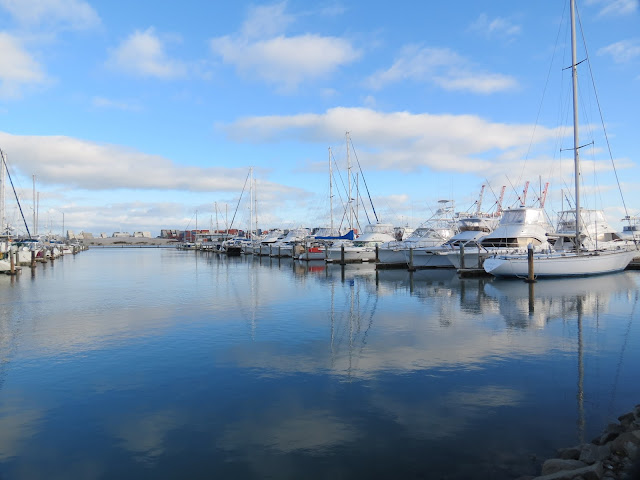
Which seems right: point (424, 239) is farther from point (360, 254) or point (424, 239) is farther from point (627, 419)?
point (627, 419)

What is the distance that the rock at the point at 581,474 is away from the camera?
233 inches

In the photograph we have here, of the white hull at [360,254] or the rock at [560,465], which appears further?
the white hull at [360,254]

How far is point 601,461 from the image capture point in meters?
6.49

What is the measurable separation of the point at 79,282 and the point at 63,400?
106 ft

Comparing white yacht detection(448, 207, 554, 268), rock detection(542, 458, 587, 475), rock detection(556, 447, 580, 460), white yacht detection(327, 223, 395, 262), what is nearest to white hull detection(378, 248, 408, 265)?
white yacht detection(327, 223, 395, 262)

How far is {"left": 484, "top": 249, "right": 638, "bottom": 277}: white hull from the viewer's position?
34.2 meters

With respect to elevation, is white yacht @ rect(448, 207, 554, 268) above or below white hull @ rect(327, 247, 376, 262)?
above

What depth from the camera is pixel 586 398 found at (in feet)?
33.3

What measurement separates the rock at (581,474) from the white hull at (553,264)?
30.4 meters

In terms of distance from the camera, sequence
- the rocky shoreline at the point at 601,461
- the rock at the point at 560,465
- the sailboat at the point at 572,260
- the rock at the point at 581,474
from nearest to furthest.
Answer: the rock at the point at 581,474 → the rocky shoreline at the point at 601,461 → the rock at the point at 560,465 → the sailboat at the point at 572,260

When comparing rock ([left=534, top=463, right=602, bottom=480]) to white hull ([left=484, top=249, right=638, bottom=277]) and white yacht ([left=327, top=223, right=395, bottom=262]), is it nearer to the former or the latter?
white hull ([left=484, top=249, right=638, bottom=277])

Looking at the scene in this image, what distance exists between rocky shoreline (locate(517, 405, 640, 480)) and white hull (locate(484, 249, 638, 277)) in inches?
1144

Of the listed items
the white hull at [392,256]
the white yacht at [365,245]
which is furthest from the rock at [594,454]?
the white yacht at [365,245]

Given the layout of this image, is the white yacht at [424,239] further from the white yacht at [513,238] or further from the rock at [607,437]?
the rock at [607,437]
